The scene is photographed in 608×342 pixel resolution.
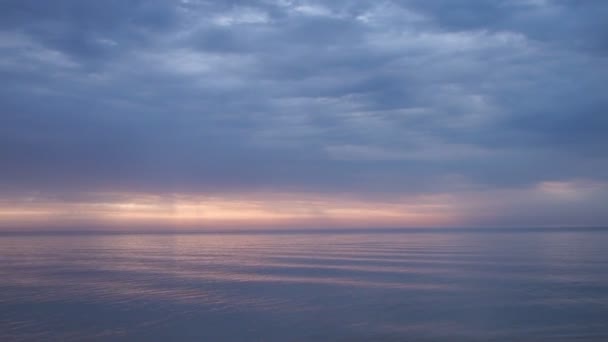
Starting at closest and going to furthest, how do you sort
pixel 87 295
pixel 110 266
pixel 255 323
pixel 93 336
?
pixel 93 336 → pixel 255 323 → pixel 87 295 → pixel 110 266

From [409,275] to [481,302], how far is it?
38.4 feet

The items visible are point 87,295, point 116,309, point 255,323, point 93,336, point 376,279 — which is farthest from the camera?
point 376,279

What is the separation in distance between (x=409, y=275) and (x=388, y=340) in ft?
64.4

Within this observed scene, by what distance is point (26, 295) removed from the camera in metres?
30.1

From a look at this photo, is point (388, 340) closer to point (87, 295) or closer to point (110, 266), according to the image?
point (87, 295)

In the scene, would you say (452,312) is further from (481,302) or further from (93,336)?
(93,336)

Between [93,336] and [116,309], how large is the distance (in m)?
5.20

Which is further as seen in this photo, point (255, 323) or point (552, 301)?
point (552, 301)

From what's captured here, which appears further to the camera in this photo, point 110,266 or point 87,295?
point 110,266

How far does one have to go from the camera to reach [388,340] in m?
19.0

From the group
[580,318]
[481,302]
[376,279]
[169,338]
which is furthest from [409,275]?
[169,338]

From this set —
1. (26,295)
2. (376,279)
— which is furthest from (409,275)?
(26,295)

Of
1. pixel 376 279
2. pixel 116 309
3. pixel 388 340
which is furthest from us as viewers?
pixel 376 279

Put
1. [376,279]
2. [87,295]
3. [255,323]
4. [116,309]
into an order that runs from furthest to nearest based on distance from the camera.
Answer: [376,279] → [87,295] → [116,309] → [255,323]
